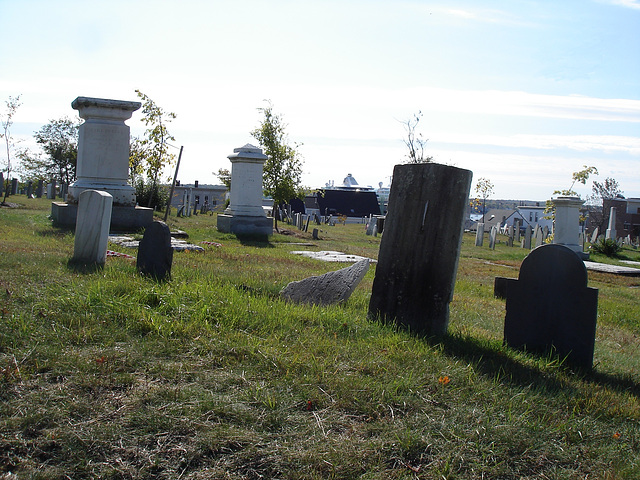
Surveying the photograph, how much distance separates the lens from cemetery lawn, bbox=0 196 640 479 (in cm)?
267

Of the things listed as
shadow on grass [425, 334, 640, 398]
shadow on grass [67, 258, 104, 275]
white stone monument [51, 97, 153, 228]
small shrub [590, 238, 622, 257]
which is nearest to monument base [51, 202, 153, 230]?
white stone monument [51, 97, 153, 228]

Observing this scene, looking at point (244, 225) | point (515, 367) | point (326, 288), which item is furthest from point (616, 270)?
point (515, 367)

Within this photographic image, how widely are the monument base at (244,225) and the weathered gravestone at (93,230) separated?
7.97 metres

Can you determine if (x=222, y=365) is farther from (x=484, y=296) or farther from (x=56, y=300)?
(x=484, y=296)

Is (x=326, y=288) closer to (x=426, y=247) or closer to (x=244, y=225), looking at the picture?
(x=426, y=247)

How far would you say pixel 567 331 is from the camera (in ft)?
15.5

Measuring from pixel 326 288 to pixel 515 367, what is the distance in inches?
93.6

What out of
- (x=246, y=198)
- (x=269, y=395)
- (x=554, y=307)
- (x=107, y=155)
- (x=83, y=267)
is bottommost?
(x=269, y=395)

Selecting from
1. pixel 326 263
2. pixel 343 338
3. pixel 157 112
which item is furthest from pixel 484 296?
pixel 157 112

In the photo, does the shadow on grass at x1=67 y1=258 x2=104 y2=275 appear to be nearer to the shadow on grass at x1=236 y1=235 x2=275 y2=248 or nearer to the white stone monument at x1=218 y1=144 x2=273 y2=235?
the shadow on grass at x1=236 y1=235 x2=275 y2=248

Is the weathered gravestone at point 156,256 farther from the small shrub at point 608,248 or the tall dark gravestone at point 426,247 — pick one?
the small shrub at point 608,248

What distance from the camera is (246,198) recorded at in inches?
634

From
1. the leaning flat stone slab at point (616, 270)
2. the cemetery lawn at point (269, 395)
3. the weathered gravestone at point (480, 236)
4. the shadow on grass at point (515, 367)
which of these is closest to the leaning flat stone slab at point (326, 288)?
the cemetery lawn at point (269, 395)

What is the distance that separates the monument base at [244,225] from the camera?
1541 cm
